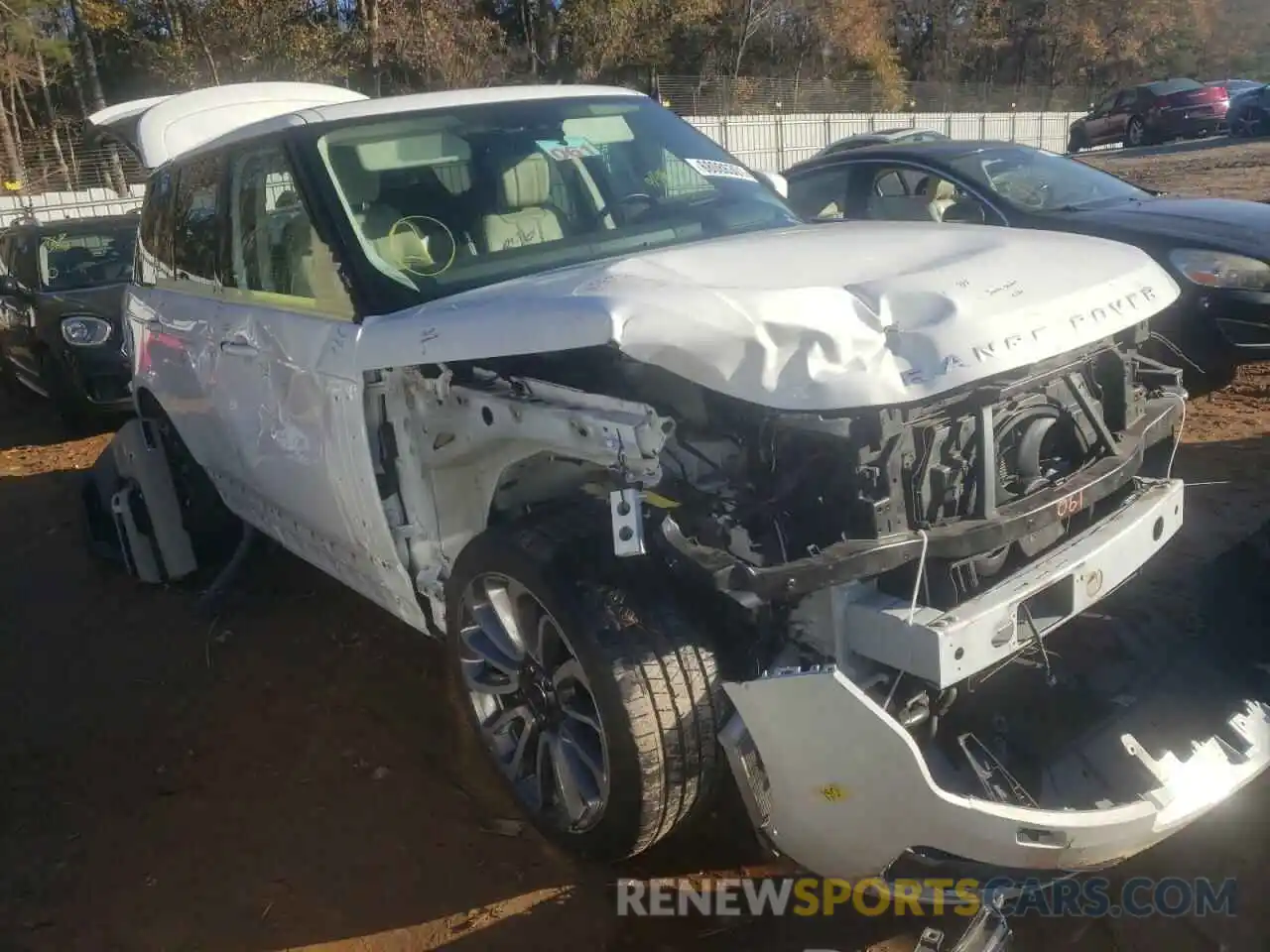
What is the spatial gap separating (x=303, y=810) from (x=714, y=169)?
2.69 metres

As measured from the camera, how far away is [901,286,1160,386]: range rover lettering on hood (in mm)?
2424

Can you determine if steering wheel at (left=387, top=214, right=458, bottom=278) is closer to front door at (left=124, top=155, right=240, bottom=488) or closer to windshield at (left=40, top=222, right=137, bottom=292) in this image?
front door at (left=124, top=155, right=240, bottom=488)

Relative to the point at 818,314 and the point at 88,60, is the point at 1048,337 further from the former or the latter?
the point at 88,60

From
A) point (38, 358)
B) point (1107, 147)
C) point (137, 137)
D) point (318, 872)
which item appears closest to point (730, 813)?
point (318, 872)

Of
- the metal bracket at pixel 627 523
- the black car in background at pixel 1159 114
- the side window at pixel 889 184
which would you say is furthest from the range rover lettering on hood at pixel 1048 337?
the black car in background at pixel 1159 114

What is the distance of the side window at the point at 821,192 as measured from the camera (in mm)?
7750

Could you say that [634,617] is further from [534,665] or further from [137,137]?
[137,137]

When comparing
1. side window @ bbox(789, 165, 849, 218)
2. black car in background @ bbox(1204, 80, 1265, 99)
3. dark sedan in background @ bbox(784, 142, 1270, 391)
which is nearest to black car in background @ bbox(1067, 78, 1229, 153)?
black car in background @ bbox(1204, 80, 1265, 99)

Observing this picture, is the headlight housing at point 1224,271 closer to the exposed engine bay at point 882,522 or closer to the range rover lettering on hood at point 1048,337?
the range rover lettering on hood at point 1048,337

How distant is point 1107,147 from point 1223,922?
30907mm

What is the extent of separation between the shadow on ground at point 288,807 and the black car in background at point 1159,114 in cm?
2431

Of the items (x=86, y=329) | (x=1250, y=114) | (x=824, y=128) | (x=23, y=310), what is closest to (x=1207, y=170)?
(x=1250, y=114)

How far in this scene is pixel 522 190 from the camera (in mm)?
3715

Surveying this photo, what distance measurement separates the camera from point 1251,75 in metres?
54.6
